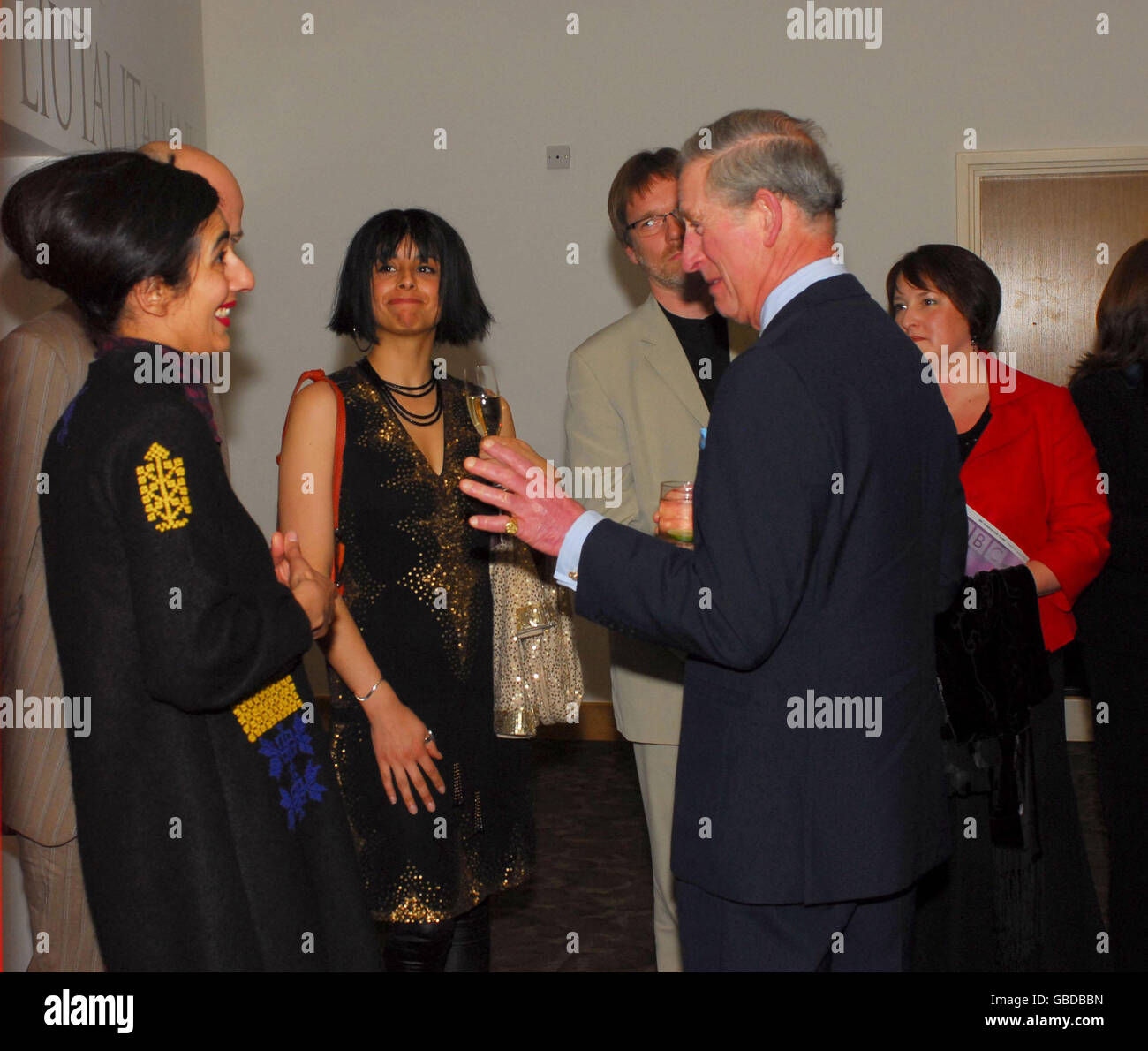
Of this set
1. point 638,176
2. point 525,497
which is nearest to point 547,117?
point 638,176

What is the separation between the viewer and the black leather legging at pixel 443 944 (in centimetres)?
218

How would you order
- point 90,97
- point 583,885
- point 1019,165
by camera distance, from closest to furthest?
point 583,885 < point 90,97 < point 1019,165

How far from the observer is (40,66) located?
359 cm

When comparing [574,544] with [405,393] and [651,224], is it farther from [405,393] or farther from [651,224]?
[651,224]

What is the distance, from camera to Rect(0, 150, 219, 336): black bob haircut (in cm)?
145

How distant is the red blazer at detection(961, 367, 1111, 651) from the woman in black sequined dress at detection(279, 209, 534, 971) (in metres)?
1.11

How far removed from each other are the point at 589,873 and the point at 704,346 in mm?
2047

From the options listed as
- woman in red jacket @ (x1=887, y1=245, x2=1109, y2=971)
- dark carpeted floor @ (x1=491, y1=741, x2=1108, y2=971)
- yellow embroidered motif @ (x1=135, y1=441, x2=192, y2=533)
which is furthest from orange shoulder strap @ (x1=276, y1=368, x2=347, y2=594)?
dark carpeted floor @ (x1=491, y1=741, x2=1108, y2=971)

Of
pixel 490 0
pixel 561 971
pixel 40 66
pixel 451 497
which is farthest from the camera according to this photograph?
pixel 490 0

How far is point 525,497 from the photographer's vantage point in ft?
5.20

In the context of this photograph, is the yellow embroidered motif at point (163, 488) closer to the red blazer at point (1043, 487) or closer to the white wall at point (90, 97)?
the white wall at point (90, 97)
